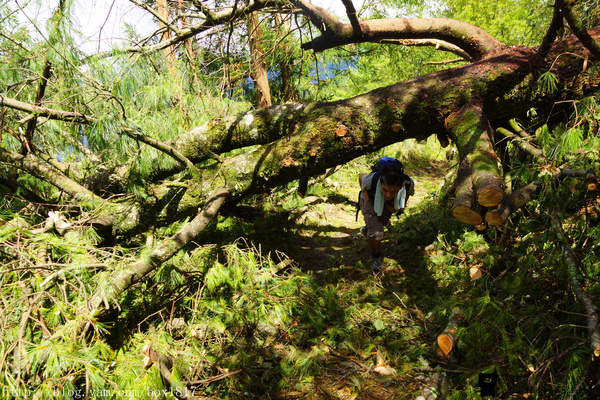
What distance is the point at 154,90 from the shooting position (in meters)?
3.24

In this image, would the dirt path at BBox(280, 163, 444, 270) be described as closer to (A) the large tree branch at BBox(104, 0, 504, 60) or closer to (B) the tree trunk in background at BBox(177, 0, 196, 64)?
Result: (A) the large tree branch at BBox(104, 0, 504, 60)

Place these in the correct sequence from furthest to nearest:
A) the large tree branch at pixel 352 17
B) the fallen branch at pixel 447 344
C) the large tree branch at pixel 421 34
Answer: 1. the large tree branch at pixel 421 34
2. the large tree branch at pixel 352 17
3. the fallen branch at pixel 447 344

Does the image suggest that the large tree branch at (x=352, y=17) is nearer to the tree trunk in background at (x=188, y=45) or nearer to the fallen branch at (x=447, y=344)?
the tree trunk in background at (x=188, y=45)

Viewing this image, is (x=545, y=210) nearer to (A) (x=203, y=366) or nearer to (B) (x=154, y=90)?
(A) (x=203, y=366)

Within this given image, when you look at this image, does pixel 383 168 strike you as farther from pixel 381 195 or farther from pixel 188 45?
pixel 188 45

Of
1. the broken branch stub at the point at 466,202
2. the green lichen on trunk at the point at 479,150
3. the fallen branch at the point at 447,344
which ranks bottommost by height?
the fallen branch at the point at 447,344

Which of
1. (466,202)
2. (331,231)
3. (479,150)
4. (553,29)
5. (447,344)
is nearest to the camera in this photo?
(466,202)

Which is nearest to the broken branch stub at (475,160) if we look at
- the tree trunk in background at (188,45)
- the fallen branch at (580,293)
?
the fallen branch at (580,293)

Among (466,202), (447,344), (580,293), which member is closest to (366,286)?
(447,344)

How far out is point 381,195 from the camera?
3.85 meters

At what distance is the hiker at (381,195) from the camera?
3.66 meters

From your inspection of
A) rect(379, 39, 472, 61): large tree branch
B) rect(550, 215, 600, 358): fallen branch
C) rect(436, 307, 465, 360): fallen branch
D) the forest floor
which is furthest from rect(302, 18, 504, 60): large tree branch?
rect(436, 307, 465, 360): fallen branch

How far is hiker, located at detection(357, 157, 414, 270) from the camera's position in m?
3.66

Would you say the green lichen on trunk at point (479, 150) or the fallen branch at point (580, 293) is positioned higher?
the green lichen on trunk at point (479, 150)
